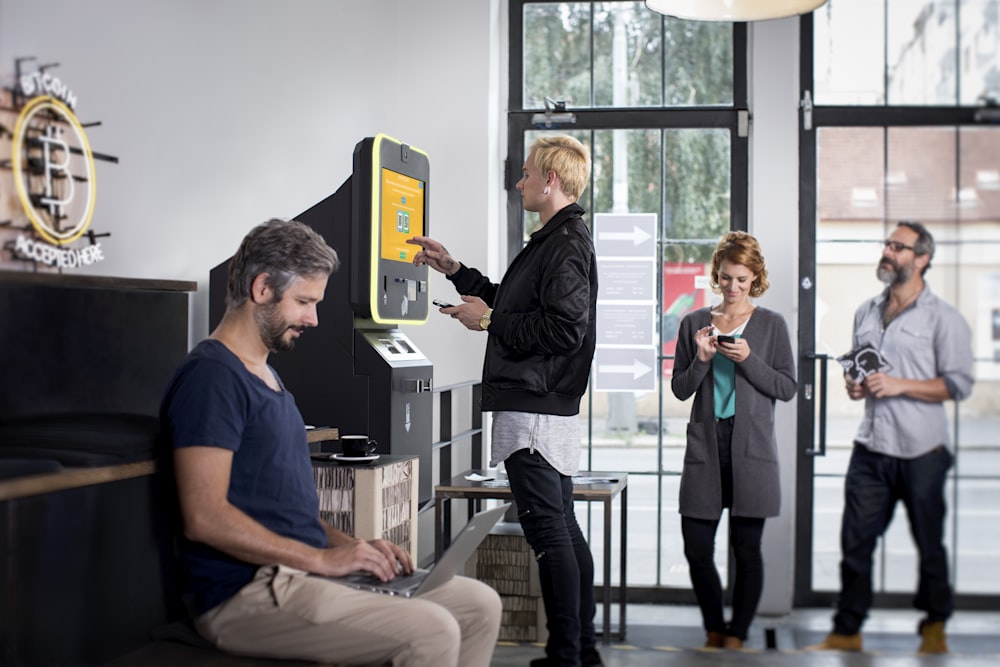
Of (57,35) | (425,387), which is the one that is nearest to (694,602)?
(425,387)

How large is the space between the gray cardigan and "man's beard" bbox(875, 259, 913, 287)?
152cm

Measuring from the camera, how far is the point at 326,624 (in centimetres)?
170

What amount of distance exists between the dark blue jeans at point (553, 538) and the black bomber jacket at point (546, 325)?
6.2 inches

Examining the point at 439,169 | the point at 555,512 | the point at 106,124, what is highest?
the point at 439,169

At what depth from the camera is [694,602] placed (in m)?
3.96

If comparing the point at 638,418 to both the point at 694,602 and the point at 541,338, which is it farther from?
the point at 541,338

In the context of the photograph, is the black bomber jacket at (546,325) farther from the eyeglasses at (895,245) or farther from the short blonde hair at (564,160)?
the eyeglasses at (895,245)

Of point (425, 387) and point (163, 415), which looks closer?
point (163, 415)

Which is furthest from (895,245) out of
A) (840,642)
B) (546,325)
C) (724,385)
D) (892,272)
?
(724,385)

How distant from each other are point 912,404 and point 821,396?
0.42 feet

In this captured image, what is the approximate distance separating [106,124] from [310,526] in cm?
80

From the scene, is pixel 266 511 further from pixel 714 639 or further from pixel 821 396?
pixel 714 639

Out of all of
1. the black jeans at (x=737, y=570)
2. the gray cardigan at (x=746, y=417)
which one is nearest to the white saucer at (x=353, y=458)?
the gray cardigan at (x=746, y=417)

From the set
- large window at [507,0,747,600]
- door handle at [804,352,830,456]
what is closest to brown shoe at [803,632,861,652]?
door handle at [804,352,830,456]
